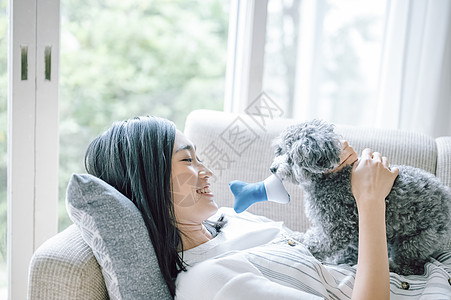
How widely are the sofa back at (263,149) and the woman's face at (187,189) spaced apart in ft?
1.49

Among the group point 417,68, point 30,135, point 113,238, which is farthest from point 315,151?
point 417,68

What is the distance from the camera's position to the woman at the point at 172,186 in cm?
108

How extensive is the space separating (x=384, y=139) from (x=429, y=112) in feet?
2.74

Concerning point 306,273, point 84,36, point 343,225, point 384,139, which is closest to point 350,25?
point 384,139

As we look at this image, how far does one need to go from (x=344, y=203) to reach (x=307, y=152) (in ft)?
0.69

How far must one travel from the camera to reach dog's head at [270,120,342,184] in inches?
46.5

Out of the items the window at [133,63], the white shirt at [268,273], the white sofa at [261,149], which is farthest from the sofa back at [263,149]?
the window at [133,63]

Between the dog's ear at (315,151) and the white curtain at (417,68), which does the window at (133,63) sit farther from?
the dog's ear at (315,151)

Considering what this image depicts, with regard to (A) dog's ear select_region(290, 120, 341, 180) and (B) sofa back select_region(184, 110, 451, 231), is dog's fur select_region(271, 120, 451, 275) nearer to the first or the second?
(A) dog's ear select_region(290, 120, 341, 180)

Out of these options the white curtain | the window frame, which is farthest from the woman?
the white curtain

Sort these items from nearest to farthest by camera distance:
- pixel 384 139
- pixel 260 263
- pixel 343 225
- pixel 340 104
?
pixel 260 263
pixel 343 225
pixel 384 139
pixel 340 104

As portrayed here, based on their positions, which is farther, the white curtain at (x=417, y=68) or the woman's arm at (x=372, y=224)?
the white curtain at (x=417, y=68)

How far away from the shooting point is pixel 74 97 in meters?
2.24

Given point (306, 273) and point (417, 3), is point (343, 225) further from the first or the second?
point (417, 3)
